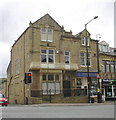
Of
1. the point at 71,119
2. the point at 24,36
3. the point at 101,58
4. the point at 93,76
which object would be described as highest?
the point at 24,36

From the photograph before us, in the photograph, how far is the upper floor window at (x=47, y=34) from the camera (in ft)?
112

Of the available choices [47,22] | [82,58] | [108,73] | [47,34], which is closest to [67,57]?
[82,58]

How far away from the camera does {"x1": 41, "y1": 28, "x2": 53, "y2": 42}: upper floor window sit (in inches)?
1341

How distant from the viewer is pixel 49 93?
32531mm

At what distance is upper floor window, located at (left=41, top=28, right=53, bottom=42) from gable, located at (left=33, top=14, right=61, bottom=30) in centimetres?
69

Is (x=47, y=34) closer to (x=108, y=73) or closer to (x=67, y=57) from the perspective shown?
A: (x=67, y=57)

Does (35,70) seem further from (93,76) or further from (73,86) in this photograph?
(93,76)

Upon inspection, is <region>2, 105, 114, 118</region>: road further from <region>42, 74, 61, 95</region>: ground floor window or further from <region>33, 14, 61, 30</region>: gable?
<region>33, 14, 61, 30</region>: gable

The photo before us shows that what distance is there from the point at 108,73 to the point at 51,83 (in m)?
11.4

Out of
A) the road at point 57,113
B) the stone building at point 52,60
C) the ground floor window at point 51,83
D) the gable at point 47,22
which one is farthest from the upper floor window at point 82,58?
the road at point 57,113

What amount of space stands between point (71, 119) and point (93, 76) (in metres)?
24.8

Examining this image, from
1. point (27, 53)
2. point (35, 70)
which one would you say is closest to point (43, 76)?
point (35, 70)

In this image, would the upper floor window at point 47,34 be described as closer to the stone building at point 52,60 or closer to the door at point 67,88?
the stone building at point 52,60

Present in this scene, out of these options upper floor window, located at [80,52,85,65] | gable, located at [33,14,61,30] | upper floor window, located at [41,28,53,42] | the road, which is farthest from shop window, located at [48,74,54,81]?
the road
